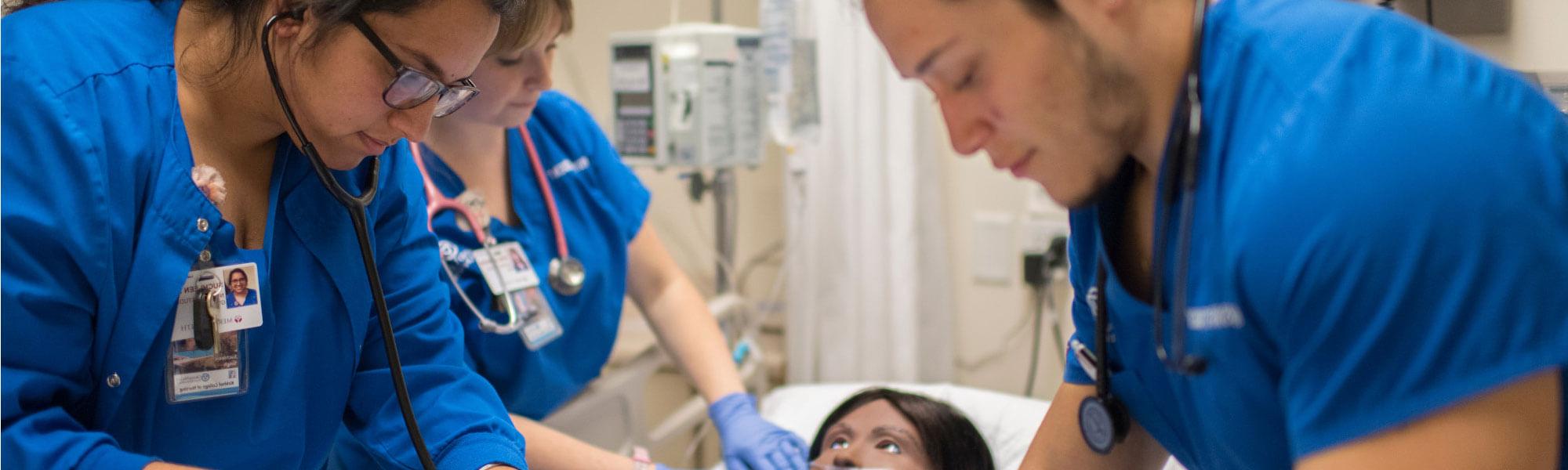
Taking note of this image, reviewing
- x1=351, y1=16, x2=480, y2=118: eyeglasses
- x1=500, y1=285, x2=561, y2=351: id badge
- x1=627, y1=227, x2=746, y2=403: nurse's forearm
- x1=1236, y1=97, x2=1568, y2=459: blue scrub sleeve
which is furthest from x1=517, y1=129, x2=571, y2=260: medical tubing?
x1=1236, y1=97, x2=1568, y2=459: blue scrub sleeve

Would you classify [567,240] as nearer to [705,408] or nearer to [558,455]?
[558,455]

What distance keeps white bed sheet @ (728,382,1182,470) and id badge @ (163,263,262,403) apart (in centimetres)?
141

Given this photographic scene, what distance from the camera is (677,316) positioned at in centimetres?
226

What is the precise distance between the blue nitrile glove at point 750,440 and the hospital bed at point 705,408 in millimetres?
294

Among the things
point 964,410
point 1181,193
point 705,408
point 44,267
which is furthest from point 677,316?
point 1181,193

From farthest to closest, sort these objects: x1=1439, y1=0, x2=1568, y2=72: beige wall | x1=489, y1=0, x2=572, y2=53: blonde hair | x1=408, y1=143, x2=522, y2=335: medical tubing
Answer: x1=1439, y1=0, x2=1568, y2=72: beige wall → x1=408, y1=143, x2=522, y2=335: medical tubing → x1=489, y1=0, x2=572, y2=53: blonde hair

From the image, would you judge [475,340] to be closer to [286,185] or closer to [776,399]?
[286,185]

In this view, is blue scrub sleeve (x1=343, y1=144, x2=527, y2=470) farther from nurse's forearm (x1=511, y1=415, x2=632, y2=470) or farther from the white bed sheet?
the white bed sheet

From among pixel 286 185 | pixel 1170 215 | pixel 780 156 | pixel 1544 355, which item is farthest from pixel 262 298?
pixel 780 156

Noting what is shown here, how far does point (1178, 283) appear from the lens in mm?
873

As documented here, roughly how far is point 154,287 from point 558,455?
0.83 metres

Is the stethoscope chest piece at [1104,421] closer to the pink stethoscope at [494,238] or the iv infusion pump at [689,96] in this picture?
the pink stethoscope at [494,238]

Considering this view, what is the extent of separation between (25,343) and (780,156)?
2.49 m

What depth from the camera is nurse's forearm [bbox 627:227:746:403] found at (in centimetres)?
222
